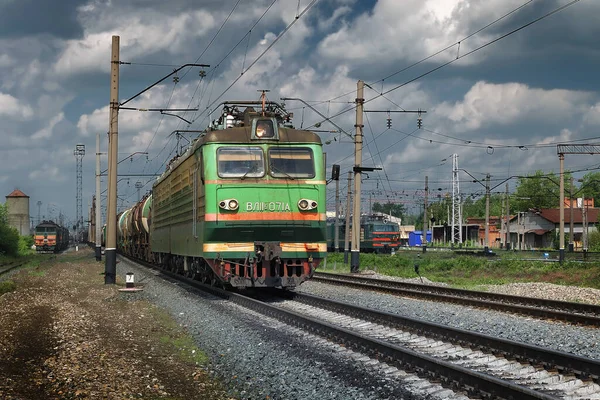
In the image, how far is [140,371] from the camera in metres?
8.67

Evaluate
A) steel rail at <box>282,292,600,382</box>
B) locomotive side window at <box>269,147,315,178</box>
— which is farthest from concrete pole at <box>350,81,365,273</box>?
steel rail at <box>282,292,600,382</box>

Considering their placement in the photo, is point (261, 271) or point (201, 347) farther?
point (261, 271)

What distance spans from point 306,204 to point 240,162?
6.00 ft

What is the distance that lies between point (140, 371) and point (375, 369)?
288 centimetres

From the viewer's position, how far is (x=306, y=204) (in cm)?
1662

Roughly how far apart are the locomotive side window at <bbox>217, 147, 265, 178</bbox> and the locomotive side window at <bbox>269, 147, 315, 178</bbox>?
→ 0.93ft

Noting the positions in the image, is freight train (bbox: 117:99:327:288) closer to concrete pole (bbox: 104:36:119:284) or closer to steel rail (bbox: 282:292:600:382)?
steel rail (bbox: 282:292:600:382)

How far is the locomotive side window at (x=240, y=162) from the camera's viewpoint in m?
16.3

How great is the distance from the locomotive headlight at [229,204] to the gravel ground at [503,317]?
3.62m

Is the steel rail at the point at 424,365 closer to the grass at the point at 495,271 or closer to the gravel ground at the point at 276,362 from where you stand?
the gravel ground at the point at 276,362

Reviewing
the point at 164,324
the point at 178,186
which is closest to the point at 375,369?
the point at 164,324

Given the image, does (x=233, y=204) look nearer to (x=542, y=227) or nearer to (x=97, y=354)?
(x=97, y=354)

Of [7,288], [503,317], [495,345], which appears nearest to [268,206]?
[503,317]

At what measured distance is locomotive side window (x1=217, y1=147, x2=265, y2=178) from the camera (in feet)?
53.5
